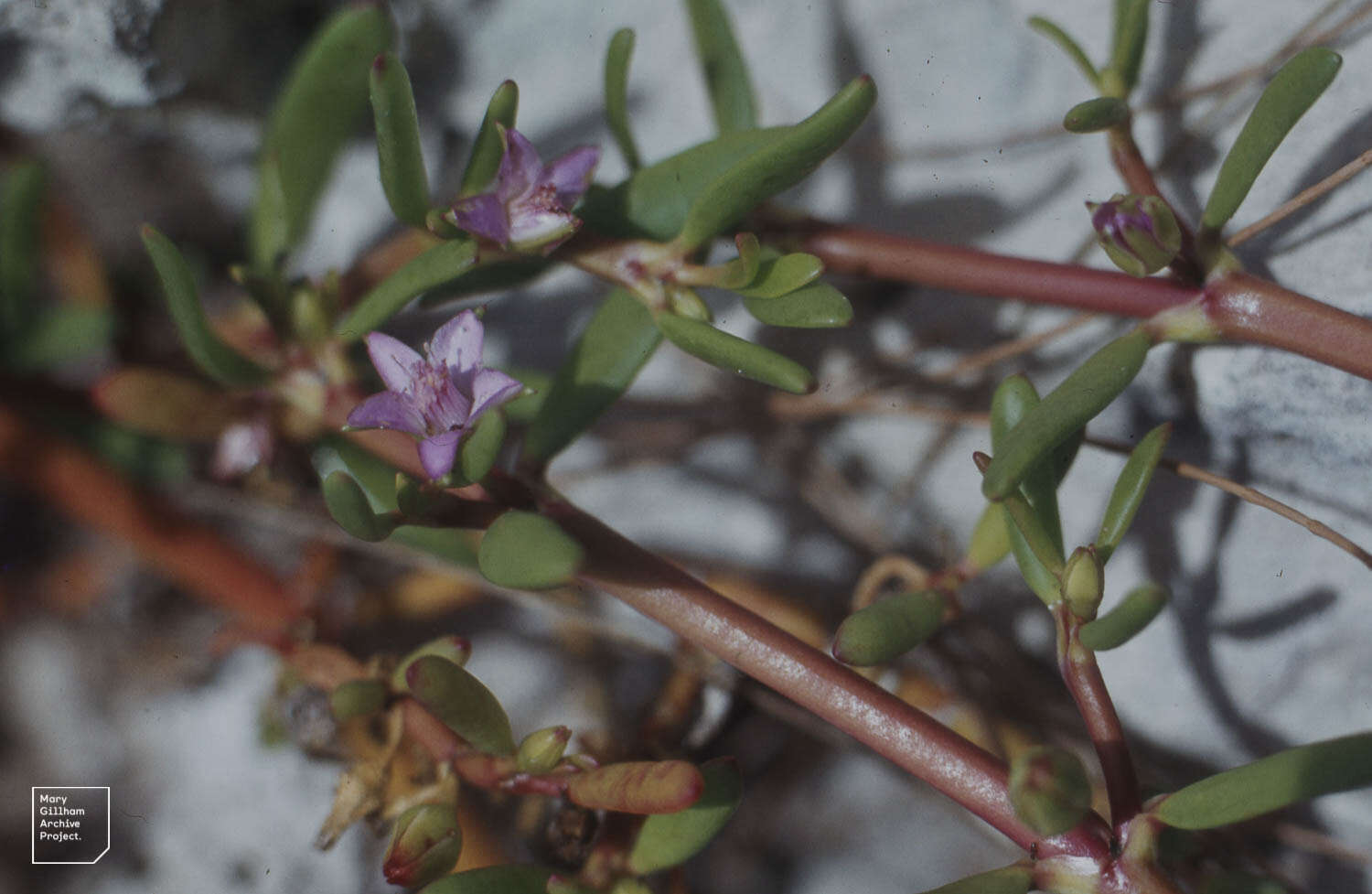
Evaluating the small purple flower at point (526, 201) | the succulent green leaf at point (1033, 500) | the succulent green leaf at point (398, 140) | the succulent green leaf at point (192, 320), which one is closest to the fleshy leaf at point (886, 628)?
the succulent green leaf at point (1033, 500)

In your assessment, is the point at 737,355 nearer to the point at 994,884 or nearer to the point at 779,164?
the point at 779,164

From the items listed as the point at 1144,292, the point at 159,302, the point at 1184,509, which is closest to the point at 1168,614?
the point at 1184,509

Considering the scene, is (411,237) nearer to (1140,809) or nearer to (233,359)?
(233,359)

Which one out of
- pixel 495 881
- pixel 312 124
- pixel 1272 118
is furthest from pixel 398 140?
pixel 1272 118

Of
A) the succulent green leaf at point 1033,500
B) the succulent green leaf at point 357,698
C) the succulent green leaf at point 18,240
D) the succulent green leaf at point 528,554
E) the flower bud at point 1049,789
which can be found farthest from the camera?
the succulent green leaf at point 18,240

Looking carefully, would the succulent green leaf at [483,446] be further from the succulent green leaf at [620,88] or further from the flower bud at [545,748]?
the succulent green leaf at [620,88]

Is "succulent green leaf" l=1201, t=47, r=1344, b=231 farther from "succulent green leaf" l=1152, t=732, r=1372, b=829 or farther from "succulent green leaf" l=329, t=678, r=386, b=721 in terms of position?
"succulent green leaf" l=329, t=678, r=386, b=721
